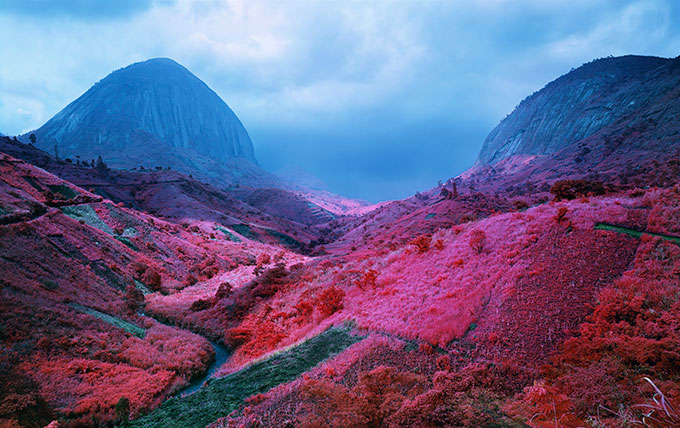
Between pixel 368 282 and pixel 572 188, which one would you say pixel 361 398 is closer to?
pixel 368 282

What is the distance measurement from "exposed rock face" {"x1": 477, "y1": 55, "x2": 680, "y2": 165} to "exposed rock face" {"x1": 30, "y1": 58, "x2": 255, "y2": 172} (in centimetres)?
13909

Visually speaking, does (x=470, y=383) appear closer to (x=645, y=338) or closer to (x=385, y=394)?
(x=385, y=394)

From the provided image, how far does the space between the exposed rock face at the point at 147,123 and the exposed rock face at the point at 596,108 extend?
5476 inches

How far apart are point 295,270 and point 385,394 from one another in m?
19.3

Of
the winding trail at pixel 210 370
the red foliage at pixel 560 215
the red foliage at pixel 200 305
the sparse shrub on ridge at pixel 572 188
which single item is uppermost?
the sparse shrub on ridge at pixel 572 188

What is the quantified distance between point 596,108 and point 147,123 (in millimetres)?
188459

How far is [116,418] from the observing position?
33.5ft

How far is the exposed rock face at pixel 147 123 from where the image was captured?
383ft

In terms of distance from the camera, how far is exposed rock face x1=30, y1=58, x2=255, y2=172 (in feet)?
383

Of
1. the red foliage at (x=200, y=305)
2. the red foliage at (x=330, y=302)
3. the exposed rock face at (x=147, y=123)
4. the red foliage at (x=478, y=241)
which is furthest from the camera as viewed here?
the exposed rock face at (x=147, y=123)

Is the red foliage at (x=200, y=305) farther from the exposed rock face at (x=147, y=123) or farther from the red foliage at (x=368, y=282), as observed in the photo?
the exposed rock face at (x=147, y=123)

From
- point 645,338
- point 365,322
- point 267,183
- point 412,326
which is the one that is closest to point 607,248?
point 645,338

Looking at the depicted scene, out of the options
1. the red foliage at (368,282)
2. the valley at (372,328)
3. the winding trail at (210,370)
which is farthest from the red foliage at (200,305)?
the red foliage at (368,282)

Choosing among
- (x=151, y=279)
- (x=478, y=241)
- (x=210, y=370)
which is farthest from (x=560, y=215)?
(x=151, y=279)
